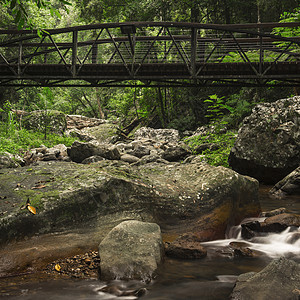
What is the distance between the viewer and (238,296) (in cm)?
243

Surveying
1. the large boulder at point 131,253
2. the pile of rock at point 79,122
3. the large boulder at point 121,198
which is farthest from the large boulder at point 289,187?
the pile of rock at point 79,122

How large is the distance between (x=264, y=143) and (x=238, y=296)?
7026 millimetres

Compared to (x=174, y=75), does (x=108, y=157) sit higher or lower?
lower

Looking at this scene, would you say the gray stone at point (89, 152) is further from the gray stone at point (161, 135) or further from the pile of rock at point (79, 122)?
the pile of rock at point (79, 122)

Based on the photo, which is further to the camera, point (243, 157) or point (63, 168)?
point (243, 157)

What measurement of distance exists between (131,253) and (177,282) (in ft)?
1.78

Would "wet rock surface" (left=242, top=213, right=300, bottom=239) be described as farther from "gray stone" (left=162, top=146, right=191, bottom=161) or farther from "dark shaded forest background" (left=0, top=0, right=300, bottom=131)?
"dark shaded forest background" (left=0, top=0, right=300, bottom=131)

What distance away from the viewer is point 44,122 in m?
17.0

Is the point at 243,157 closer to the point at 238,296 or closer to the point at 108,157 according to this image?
the point at 108,157

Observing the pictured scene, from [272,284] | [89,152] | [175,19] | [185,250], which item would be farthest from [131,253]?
[175,19]

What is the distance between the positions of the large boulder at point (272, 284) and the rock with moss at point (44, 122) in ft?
52.5

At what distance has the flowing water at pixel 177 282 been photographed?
2742 millimetres

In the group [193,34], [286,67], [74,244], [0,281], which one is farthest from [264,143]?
[0,281]

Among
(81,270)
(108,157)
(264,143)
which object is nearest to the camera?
(81,270)
